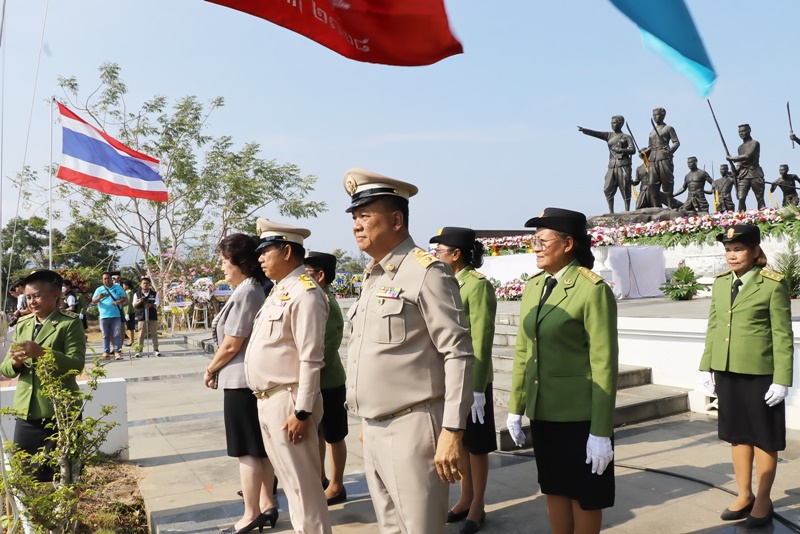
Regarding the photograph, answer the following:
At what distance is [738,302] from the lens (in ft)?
12.7

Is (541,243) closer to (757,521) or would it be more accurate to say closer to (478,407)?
(478,407)

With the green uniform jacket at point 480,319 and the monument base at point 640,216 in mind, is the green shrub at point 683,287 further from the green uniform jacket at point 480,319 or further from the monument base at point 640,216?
the green uniform jacket at point 480,319

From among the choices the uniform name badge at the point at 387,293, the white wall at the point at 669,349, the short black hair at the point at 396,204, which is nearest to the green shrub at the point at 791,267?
the white wall at the point at 669,349

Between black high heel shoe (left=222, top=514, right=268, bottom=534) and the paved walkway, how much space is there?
108mm

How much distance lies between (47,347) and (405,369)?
7.55 feet

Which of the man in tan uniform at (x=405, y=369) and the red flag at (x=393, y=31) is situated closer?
the man in tan uniform at (x=405, y=369)

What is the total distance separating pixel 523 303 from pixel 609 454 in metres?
0.84

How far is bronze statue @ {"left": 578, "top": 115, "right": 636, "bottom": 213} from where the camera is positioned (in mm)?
16422

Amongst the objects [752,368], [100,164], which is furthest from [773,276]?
[100,164]

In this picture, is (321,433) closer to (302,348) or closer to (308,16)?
(302,348)

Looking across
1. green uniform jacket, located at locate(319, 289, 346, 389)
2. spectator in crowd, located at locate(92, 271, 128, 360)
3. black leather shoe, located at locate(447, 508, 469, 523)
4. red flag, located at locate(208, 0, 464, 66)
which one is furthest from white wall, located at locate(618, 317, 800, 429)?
spectator in crowd, located at locate(92, 271, 128, 360)

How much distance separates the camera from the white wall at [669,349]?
253 inches

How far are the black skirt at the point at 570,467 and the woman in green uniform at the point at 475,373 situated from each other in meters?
0.78

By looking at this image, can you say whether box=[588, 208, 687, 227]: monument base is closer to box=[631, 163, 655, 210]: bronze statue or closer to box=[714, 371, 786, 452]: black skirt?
box=[631, 163, 655, 210]: bronze statue
